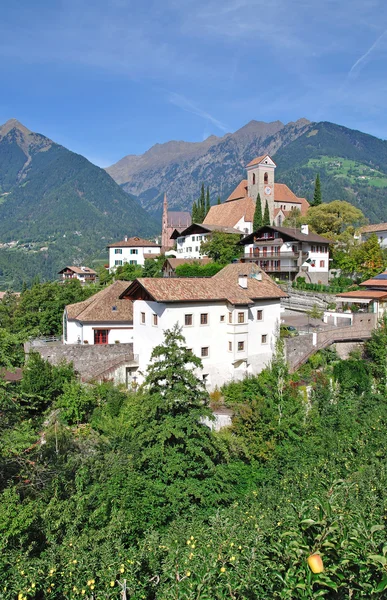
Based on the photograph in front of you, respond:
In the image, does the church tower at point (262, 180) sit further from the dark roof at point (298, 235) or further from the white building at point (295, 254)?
the white building at point (295, 254)

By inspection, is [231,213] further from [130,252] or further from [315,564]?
[315,564]

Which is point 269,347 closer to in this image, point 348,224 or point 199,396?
point 199,396

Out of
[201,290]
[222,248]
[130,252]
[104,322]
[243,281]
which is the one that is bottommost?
[104,322]

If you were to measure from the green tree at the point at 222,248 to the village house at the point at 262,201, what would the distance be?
12736mm

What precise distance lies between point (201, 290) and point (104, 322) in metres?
10.5

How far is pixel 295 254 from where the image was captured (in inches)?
2188

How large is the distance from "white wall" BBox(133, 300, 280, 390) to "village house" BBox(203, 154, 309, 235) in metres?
46.1

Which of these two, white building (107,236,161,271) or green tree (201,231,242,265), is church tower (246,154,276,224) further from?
green tree (201,231,242,265)

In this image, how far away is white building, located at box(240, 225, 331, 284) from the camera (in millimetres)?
55719

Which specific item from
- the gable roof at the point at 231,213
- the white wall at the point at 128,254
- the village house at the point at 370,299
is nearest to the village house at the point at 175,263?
the gable roof at the point at 231,213

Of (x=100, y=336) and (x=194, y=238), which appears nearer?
(x=100, y=336)

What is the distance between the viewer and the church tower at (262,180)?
286ft

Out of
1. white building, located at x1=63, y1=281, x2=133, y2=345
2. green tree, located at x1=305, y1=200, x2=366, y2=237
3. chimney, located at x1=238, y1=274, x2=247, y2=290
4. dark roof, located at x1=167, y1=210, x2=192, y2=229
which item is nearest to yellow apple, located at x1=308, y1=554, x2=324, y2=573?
chimney, located at x1=238, y1=274, x2=247, y2=290

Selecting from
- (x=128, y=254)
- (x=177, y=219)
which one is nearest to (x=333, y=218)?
(x=128, y=254)
